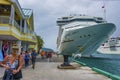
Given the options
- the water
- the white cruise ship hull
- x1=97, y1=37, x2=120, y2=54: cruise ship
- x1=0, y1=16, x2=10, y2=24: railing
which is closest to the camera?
x1=0, y1=16, x2=10, y2=24: railing

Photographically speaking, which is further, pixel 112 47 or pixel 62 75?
pixel 112 47

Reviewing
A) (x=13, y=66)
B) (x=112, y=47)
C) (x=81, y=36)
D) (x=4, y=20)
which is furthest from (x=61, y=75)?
(x=112, y=47)

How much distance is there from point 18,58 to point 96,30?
1618 inches

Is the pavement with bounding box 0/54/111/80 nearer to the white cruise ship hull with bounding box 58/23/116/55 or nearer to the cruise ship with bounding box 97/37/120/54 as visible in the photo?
the white cruise ship hull with bounding box 58/23/116/55

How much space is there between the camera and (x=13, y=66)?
8.19m

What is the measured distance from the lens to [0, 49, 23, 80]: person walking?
810 cm

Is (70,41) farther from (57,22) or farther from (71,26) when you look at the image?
(57,22)

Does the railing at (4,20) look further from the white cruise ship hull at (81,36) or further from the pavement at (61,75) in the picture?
the white cruise ship hull at (81,36)

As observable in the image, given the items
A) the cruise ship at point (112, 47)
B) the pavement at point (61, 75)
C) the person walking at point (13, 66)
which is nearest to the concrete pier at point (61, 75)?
the pavement at point (61, 75)

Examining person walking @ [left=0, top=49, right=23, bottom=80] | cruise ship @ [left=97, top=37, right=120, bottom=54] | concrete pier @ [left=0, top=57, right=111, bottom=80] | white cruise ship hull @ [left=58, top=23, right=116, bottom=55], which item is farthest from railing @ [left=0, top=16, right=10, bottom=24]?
cruise ship @ [left=97, top=37, right=120, bottom=54]

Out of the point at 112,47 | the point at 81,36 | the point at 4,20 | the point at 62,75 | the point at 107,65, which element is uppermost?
the point at 4,20

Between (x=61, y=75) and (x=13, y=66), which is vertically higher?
(x=13, y=66)

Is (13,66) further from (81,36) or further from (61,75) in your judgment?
(81,36)

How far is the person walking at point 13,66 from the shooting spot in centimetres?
810
